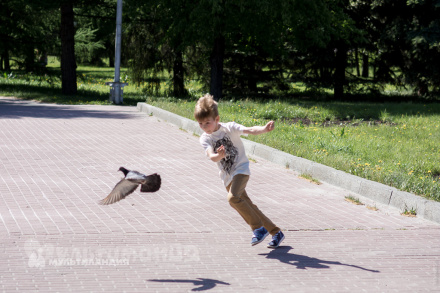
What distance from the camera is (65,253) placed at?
5.05 metres

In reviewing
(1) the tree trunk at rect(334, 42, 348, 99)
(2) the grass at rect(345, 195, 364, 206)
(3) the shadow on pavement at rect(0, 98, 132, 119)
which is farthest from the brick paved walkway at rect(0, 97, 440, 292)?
(1) the tree trunk at rect(334, 42, 348, 99)

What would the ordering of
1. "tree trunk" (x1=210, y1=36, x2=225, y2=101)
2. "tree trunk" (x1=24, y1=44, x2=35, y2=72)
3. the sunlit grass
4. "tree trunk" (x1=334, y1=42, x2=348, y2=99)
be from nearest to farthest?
the sunlit grass < "tree trunk" (x1=210, y1=36, x2=225, y2=101) < "tree trunk" (x1=334, y1=42, x2=348, y2=99) < "tree trunk" (x1=24, y1=44, x2=35, y2=72)

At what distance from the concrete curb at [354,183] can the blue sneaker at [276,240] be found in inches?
77.3

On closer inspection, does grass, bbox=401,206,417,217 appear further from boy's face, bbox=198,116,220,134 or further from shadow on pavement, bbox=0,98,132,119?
shadow on pavement, bbox=0,98,132,119

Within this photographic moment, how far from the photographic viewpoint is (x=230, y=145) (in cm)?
521

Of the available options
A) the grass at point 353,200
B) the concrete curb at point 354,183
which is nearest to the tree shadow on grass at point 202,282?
the concrete curb at point 354,183

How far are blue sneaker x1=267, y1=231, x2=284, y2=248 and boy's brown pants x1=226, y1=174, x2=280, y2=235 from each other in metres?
0.04

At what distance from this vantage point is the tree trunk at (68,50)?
23656mm

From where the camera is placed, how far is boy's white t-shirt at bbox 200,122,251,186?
518 cm

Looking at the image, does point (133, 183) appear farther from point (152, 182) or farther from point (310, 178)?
point (310, 178)

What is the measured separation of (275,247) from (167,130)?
330 inches

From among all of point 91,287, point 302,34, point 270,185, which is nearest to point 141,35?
point 302,34

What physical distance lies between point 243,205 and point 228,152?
0.49 metres

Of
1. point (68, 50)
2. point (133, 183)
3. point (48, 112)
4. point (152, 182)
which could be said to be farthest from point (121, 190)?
point (68, 50)
